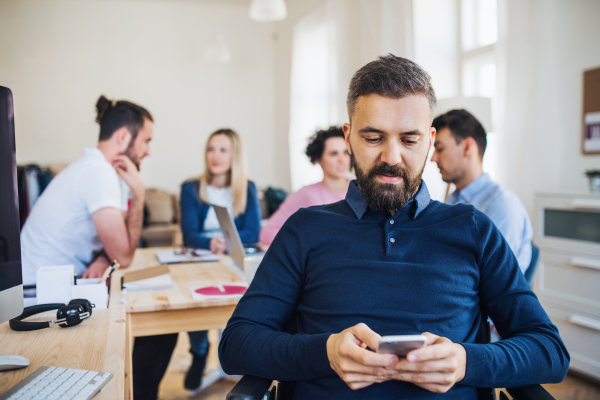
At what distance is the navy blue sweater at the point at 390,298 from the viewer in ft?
3.18

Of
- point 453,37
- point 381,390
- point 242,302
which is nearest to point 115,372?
point 242,302

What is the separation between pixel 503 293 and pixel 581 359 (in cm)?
188

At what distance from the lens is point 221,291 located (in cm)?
166

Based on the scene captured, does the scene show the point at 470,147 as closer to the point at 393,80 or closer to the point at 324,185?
the point at 324,185

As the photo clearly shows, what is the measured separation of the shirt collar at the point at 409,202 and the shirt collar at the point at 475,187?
980mm

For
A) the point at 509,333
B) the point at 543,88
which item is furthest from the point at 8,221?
the point at 543,88

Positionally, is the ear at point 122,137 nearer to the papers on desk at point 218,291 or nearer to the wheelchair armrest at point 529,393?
the papers on desk at point 218,291

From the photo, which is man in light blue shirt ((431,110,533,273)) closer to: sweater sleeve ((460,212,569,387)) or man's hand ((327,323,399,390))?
sweater sleeve ((460,212,569,387))

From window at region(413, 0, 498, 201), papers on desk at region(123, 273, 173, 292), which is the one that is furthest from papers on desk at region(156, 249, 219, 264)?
window at region(413, 0, 498, 201)

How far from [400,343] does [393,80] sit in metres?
0.65

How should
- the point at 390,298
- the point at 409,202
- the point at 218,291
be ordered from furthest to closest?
the point at 218,291
the point at 409,202
the point at 390,298

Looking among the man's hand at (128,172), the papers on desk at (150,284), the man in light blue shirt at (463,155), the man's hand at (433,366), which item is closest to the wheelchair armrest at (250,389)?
the man's hand at (433,366)

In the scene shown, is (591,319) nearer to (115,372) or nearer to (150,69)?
(115,372)

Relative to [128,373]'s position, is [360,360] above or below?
above
